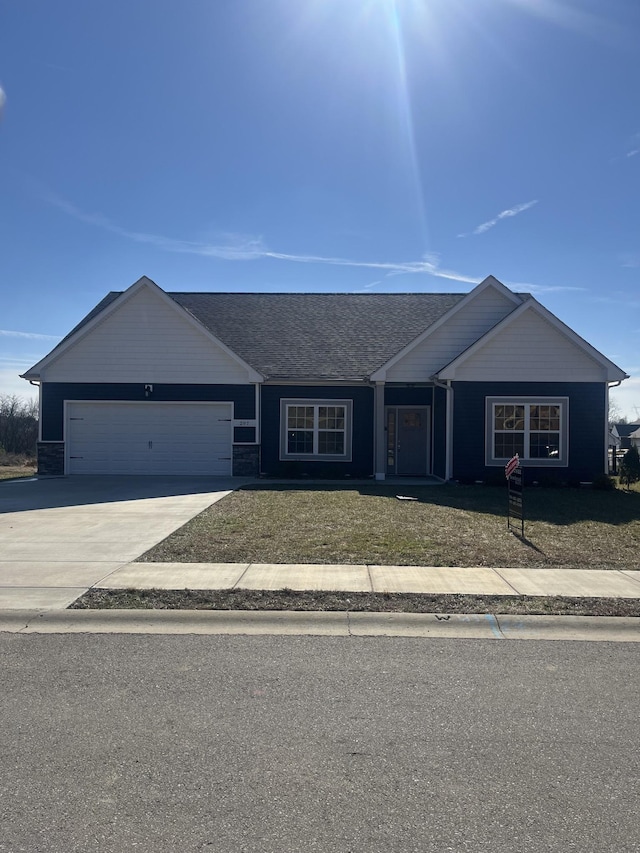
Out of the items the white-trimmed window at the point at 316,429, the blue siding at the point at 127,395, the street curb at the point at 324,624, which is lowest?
the street curb at the point at 324,624

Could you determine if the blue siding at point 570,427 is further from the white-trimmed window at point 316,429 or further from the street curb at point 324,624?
the street curb at point 324,624

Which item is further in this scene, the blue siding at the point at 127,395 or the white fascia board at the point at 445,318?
the blue siding at the point at 127,395

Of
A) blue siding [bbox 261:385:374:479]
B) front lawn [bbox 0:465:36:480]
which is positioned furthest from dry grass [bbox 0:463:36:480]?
blue siding [bbox 261:385:374:479]

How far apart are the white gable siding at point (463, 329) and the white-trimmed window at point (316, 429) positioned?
2822 mm

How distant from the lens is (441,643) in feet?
18.2

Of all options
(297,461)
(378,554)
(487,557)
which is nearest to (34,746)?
(378,554)

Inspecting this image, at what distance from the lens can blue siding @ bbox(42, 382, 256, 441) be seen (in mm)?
19344

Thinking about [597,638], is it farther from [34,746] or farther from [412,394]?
[412,394]

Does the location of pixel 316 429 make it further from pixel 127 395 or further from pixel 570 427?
pixel 570 427

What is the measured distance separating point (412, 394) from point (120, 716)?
54.3ft

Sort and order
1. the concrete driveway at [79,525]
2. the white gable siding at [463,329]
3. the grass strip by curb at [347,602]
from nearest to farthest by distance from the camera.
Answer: the grass strip by curb at [347,602]
the concrete driveway at [79,525]
the white gable siding at [463,329]

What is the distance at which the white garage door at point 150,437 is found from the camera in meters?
19.4

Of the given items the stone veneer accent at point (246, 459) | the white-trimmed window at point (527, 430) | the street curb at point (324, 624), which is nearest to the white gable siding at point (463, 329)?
the white-trimmed window at point (527, 430)

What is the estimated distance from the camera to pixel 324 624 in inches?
236
